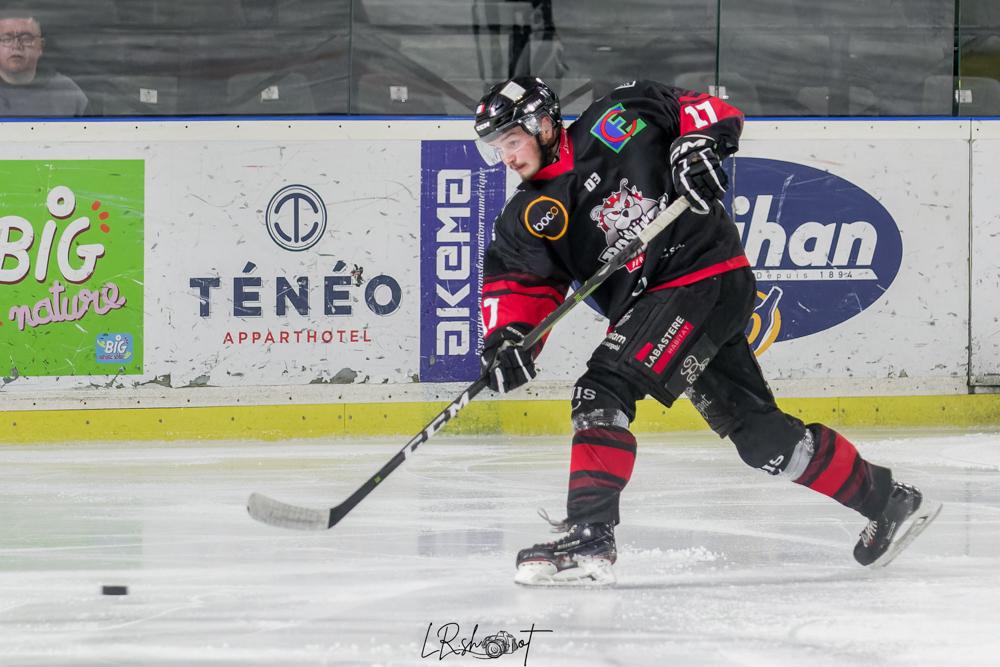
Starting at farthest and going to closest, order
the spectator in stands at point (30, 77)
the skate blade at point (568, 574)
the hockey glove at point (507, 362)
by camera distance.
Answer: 1. the spectator in stands at point (30, 77)
2. the hockey glove at point (507, 362)
3. the skate blade at point (568, 574)

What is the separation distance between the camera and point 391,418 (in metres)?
5.16

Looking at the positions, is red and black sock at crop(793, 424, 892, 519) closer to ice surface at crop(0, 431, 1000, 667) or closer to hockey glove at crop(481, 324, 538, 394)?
ice surface at crop(0, 431, 1000, 667)

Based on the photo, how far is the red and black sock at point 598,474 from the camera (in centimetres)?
285

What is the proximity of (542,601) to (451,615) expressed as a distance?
0.21 metres

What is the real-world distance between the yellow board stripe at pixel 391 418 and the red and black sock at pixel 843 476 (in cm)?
225

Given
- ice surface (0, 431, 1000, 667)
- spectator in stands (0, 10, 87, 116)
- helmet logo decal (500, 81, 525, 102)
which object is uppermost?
spectator in stands (0, 10, 87, 116)

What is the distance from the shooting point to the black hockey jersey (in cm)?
295

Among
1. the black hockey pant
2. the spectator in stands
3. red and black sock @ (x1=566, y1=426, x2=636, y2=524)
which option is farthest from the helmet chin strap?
the spectator in stands

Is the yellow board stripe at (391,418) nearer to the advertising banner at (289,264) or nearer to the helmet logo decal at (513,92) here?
the advertising banner at (289,264)

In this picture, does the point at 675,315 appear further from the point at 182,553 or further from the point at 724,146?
the point at 182,553

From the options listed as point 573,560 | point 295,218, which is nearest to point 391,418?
point 295,218

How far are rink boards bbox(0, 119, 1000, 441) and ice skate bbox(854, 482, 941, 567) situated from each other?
2251 mm

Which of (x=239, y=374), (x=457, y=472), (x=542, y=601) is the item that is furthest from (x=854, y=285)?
(x=542, y=601)

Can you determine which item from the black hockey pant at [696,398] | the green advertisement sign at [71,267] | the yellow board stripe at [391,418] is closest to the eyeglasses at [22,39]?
the green advertisement sign at [71,267]
